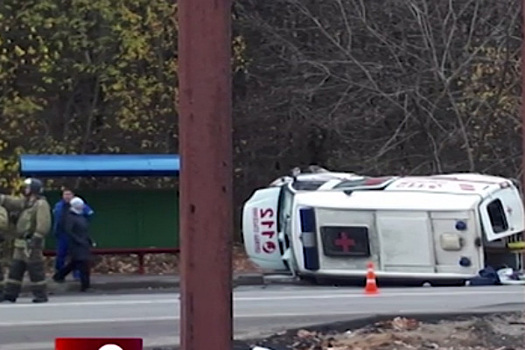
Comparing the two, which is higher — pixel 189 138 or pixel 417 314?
pixel 189 138

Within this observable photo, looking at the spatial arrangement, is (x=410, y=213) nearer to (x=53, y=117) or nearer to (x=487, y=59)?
(x=487, y=59)

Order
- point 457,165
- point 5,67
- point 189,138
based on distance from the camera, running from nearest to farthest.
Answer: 1. point 189,138
2. point 5,67
3. point 457,165

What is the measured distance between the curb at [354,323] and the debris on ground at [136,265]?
36.6 ft

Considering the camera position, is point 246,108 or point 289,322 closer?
point 289,322

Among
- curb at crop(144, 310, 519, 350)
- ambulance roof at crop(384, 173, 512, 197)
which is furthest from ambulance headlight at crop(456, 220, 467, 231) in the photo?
curb at crop(144, 310, 519, 350)

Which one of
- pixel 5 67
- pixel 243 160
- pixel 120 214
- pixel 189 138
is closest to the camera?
pixel 189 138

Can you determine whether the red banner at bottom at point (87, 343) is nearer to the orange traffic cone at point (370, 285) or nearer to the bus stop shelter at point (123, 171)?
the orange traffic cone at point (370, 285)

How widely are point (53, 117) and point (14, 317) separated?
13838mm

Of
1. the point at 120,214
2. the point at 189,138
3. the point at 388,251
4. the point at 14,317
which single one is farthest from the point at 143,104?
the point at 189,138

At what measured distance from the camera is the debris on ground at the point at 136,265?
26.3m

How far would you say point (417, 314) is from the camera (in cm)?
1532

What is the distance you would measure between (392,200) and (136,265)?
7469 millimetres

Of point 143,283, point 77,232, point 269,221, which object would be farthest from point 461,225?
point 77,232

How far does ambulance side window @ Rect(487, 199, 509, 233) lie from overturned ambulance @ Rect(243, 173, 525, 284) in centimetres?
2
